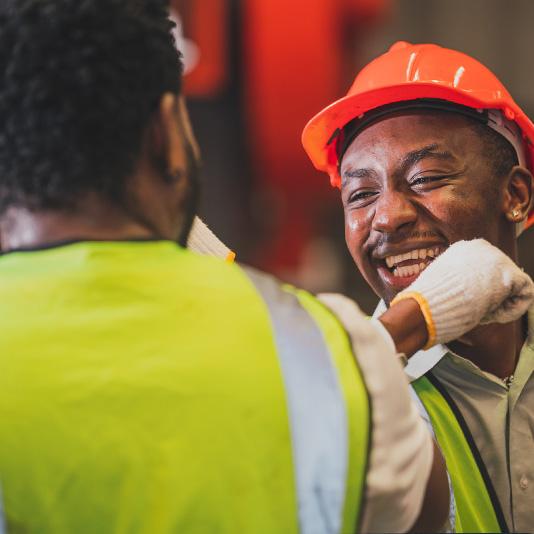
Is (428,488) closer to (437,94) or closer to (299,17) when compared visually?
(437,94)

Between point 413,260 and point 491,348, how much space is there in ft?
0.97

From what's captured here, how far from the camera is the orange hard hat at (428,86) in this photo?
2.14 metres

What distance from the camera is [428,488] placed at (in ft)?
4.49

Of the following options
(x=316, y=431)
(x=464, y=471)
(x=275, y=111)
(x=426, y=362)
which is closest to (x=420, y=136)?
(x=426, y=362)

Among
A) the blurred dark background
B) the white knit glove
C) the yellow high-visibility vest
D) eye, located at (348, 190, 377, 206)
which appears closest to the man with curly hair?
the yellow high-visibility vest

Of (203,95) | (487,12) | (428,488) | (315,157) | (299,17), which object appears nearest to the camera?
(428,488)

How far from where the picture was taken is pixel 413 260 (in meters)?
2.17

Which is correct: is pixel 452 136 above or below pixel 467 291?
above

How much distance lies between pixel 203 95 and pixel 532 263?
10.8ft

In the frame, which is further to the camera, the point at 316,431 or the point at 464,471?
the point at 464,471

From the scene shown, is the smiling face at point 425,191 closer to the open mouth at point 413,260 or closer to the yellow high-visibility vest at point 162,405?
the open mouth at point 413,260

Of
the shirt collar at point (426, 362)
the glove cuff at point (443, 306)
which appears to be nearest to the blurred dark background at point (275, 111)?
the shirt collar at point (426, 362)

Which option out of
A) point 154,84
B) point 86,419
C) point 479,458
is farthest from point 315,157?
point 86,419

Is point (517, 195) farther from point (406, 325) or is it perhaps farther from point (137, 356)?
point (137, 356)
